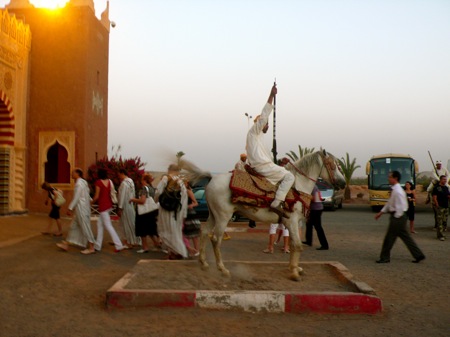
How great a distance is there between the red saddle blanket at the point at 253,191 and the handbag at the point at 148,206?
3285 mm

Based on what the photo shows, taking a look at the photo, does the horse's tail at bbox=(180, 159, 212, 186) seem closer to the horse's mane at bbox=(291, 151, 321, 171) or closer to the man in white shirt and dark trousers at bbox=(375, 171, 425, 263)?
the horse's mane at bbox=(291, 151, 321, 171)

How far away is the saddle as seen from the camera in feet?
21.5

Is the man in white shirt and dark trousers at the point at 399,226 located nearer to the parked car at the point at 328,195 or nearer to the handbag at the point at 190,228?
the handbag at the point at 190,228

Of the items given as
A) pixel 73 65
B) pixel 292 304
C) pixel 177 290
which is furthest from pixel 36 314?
pixel 73 65

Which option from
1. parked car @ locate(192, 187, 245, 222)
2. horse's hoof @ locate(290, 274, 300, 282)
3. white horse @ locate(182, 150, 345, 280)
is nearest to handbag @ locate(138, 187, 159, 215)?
white horse @ locate(182, 150, 345, 280)

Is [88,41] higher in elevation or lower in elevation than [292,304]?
higher

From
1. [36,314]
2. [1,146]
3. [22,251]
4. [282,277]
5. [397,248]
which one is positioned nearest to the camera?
[36,314]

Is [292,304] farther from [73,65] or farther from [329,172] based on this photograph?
[73,65]

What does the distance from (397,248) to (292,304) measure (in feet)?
20.4

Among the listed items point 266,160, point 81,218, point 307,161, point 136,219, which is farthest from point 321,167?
point 81,218

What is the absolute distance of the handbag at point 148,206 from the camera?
9.44 metres

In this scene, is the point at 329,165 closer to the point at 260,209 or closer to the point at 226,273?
the point at 260,209

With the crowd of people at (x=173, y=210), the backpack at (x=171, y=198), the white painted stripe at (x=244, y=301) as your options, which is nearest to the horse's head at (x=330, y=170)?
the crowd of people at (x=173, y=210)

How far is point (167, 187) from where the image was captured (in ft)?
27.1
